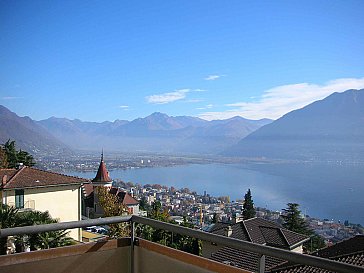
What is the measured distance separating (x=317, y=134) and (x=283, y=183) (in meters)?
40.9

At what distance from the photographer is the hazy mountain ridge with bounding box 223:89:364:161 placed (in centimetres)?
7506

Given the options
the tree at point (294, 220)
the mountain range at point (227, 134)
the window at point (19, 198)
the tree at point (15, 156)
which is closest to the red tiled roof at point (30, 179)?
the window at point (19, 198)

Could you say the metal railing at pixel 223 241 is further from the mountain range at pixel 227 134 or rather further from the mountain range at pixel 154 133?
the mountain range at pixel 154 133

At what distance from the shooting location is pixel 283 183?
57750 millimetres

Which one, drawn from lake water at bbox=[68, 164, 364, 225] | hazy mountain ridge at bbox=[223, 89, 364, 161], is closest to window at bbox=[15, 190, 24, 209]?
lake water at bbox=[68, 164, 364, 225]

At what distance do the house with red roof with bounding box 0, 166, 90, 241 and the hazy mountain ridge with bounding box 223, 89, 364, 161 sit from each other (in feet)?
194

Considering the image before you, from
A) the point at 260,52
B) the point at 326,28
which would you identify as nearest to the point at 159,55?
the point at 260,52

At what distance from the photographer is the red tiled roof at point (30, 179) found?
14.7m

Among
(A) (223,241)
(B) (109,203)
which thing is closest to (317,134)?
(B) (109,203)

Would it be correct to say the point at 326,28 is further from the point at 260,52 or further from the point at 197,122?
the point at 197,122

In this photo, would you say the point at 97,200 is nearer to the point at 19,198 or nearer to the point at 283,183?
the point at 19,198

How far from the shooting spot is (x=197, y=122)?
185 m

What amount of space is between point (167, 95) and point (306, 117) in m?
63.7

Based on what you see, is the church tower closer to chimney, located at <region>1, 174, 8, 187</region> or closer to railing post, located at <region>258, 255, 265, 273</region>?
chimney, located at <region>1, 174, 8, 187</region>
